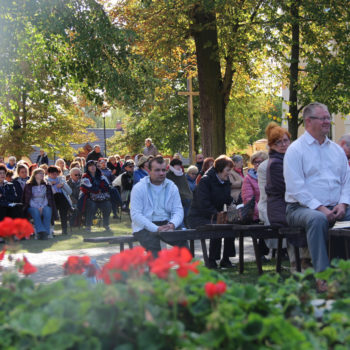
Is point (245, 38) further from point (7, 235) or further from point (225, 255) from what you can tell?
point (7, 235)

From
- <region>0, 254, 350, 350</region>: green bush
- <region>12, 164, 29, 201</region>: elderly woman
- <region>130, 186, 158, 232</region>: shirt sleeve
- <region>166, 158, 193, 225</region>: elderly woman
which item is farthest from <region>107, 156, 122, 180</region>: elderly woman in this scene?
<region>0, 254, 350, 350</region>: green bush

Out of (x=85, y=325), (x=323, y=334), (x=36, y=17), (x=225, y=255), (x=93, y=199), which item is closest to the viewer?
(x=85, y=325)

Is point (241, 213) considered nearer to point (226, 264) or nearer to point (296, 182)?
point (226, 264)

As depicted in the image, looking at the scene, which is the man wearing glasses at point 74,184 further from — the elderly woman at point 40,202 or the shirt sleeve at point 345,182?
the shirt sleeve at point 345,182

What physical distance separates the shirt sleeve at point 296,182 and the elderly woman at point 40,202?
1044 centimetres

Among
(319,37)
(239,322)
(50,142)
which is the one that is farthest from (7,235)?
(50,142)

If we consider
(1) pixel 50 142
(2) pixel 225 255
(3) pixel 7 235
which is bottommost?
(2) pixel 225 255

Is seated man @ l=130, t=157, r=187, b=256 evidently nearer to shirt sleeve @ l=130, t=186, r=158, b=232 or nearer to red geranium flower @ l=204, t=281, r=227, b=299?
shirt sleeve @ l=130, t=186, r=158, b=232

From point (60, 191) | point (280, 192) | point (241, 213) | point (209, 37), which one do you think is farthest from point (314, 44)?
point (280, 192)

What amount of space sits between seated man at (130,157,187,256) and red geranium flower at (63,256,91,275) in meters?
4.71

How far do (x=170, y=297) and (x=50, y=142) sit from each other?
43.9 m

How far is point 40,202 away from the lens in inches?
681

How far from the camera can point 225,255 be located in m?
10.6

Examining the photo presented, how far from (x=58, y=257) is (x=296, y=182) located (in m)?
6.55
